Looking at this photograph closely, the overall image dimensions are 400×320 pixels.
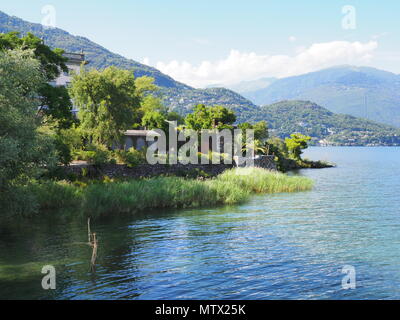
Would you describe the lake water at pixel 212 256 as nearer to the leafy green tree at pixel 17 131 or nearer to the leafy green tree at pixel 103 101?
the leafy green tree at pixel 17 131

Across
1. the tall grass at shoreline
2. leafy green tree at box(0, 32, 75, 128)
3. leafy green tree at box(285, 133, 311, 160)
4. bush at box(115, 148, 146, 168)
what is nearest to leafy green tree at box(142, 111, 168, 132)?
bush at box(115, 148, 146, 168)

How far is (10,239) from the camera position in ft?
71.2

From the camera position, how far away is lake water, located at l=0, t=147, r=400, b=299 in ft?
47.9

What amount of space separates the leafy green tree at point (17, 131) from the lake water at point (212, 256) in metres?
3.18

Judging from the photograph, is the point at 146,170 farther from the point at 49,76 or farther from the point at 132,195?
the point at 132,195

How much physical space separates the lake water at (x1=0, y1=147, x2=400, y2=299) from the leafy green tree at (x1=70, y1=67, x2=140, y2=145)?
54.0ft

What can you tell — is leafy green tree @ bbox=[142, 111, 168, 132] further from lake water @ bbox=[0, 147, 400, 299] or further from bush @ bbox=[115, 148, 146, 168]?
lake water @ bbox=[0, 147, 400, 299]

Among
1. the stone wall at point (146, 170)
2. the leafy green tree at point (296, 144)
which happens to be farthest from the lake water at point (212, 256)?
the leafy green tree at point (296, 144)

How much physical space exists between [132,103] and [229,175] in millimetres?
12392

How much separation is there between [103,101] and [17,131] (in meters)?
22.0

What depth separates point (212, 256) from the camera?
745 inches

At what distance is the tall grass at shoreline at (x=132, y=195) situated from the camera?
29.3 metres

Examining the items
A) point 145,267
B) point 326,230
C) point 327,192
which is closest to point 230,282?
point 145,267

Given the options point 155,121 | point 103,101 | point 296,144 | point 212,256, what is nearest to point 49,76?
point 103,101
